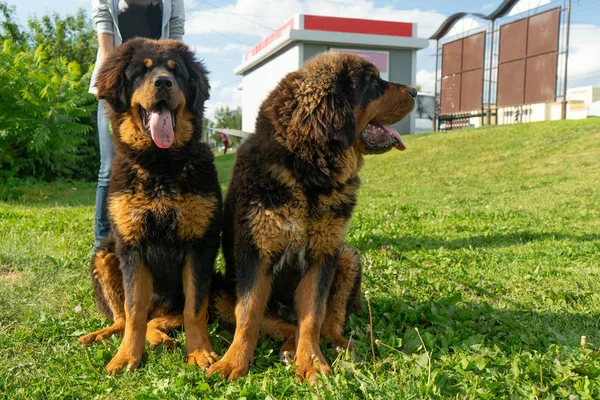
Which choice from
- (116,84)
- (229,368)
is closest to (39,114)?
(116,84)

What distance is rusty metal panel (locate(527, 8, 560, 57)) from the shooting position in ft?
70.8

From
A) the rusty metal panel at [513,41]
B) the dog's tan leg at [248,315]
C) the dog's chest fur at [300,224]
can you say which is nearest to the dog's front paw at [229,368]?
the dog's tan leg at [248,315]

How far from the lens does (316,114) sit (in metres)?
3.24

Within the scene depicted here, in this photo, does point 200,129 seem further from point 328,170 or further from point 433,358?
point 433,358

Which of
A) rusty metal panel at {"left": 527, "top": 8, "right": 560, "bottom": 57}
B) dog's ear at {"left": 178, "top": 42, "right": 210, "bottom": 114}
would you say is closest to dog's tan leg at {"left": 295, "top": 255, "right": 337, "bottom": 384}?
dog's ear at {"left": 178, "top": 42, "right": 210, "bottom": 114}

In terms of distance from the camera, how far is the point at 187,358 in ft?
10.7

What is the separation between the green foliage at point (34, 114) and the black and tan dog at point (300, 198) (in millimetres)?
10031

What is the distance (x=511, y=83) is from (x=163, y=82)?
23.7 meters

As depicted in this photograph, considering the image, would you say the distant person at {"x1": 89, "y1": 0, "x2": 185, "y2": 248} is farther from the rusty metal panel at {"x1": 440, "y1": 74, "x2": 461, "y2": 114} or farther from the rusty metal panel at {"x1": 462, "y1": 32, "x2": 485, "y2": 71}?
the rusty metal panel at {"x1": 440, "y1": 74, "x2": 461, "y2": 114}

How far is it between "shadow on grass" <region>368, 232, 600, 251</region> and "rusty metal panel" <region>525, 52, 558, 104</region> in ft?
57.8

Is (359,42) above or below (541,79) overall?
above

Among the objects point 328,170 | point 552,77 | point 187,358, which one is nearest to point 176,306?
point 187,358

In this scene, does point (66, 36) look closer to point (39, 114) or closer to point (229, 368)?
point (39, 114)

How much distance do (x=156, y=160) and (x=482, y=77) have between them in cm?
2491
